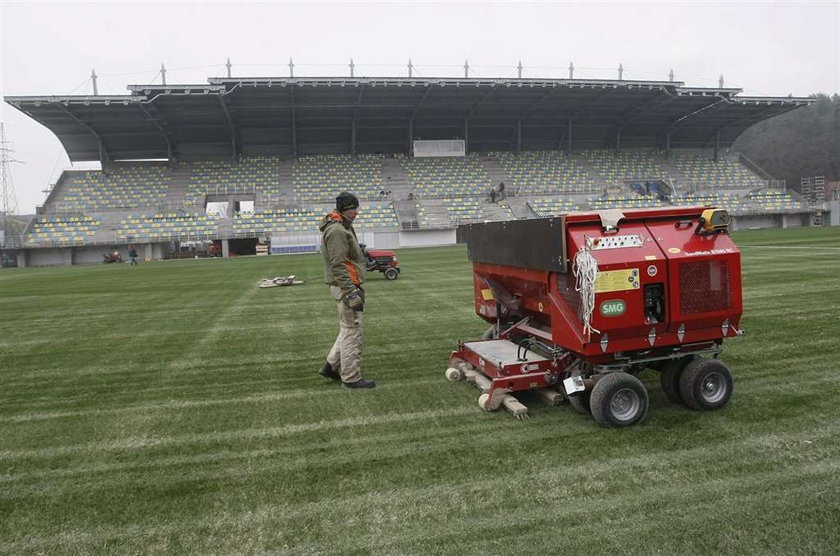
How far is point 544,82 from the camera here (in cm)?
4225

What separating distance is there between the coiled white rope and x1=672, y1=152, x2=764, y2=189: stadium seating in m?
51.6

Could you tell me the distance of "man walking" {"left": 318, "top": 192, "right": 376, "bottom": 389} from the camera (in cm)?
518

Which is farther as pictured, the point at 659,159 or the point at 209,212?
the point at 659,159

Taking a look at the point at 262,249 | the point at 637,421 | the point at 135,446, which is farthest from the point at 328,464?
the point at 262,249

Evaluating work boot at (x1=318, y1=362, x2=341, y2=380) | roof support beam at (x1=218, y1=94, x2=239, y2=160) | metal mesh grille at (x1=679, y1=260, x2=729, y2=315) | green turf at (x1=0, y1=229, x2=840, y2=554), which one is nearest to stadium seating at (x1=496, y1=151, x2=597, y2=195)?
roof support beam at (x1=218, y1=94, x2=239, y2=160)

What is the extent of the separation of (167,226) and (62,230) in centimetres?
692

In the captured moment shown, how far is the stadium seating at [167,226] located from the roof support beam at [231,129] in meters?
7.58

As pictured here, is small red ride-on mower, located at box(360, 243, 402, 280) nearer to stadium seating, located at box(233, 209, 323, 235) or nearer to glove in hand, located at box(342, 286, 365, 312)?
glove in hand, located at box(342, 286, 365, 312)

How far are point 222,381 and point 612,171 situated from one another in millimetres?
49825

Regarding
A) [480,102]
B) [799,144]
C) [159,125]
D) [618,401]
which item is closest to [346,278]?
[618,401]

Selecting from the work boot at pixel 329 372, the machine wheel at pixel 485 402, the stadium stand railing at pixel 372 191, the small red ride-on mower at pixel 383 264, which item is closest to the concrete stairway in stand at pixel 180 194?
the stadium stand railing at pixel 372 191

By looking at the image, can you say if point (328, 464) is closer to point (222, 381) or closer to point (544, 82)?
point (222, 381)

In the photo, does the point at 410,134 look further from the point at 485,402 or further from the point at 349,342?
the point at 485,402

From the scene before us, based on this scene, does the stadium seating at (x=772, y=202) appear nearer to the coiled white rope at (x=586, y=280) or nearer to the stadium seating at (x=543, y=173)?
the stadium seating at (x=543, y=173)
